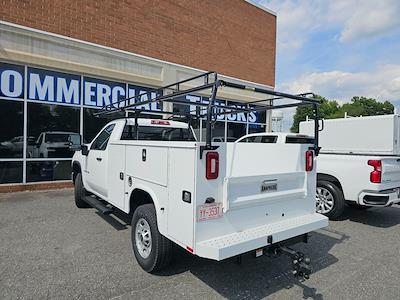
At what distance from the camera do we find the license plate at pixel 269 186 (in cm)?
364

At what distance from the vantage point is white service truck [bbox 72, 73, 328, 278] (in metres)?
3.10

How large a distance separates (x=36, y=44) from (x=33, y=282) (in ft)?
27.0

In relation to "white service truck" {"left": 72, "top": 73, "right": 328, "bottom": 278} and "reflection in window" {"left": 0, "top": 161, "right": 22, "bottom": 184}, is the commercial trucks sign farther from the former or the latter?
"white service truck" {"left": 72, "top": 73, "right": 328, "bottom": 278}

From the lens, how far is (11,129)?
9219 mm

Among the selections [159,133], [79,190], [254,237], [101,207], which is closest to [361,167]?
[254,237]

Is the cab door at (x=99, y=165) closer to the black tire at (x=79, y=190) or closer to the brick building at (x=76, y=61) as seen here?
the black tire at (x=79, y=190)

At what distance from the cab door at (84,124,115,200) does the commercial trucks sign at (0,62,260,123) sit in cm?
263

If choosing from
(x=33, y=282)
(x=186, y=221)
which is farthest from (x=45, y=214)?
(x=186, y=221)

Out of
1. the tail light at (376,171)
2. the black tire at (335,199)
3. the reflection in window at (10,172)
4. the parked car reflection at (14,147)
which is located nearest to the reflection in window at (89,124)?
the parked car reflection at (14,147)

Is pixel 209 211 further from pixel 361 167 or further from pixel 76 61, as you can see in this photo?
pixel 76 61

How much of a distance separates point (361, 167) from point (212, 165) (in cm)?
433

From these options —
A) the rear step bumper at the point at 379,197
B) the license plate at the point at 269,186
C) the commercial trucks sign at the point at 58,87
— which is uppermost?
the commercial trucks sign at the point at 58,87

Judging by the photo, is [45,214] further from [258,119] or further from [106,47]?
[258,119]

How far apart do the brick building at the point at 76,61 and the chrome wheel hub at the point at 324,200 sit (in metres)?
3.86
